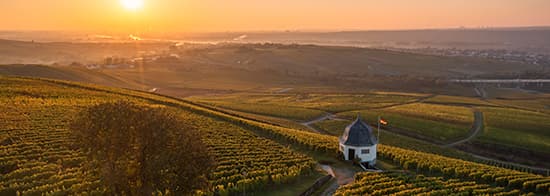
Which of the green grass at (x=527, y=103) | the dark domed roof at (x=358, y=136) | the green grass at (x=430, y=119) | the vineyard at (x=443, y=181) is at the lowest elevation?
the green grass at (x=527, y=103)

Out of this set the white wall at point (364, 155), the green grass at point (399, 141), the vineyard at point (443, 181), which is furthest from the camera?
the green grass at point (399, 141)

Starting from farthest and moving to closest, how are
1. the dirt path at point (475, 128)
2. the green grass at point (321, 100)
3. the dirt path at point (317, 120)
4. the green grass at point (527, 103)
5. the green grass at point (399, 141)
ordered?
1. the green grass at point (527, 103)
2. the green grass at point (321, 100)
3. the dirt path at point (317, 120)
4. the dirt path at point (475, 128)
5. the green grass at point (399, 141)

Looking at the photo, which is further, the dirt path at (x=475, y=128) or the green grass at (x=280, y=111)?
the green grass at (x=280, y=111)

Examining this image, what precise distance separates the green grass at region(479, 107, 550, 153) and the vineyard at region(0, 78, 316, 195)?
43845 mm

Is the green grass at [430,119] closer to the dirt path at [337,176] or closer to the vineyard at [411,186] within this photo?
the dirt path at [337,176]

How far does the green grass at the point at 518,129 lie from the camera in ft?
246

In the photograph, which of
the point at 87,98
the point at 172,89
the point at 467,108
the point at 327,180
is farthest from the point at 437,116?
the point at 172,89

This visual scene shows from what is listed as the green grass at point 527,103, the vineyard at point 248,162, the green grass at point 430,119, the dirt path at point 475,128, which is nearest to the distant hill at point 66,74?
the green grass at point 430,119

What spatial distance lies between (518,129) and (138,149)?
256ft

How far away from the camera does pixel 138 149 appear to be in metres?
26.0

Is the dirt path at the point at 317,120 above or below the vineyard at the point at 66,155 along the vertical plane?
below

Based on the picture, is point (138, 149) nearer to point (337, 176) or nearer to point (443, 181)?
point (337, 176)

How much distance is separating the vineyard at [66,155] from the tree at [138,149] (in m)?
5.97

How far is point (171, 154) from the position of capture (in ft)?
86.7
